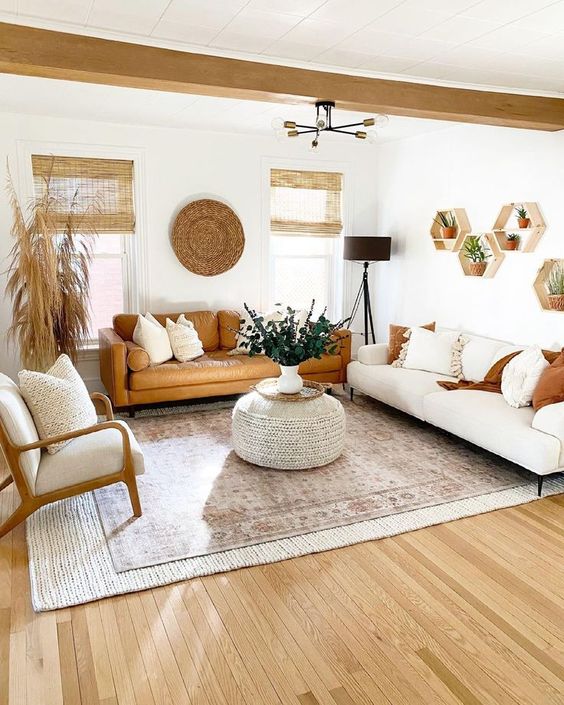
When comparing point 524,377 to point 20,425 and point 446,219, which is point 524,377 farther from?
point 20,425

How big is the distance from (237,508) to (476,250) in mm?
3242

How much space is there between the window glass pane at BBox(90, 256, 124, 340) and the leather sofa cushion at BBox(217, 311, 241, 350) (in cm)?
99

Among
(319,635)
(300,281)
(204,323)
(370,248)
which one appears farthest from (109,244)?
(319,635)

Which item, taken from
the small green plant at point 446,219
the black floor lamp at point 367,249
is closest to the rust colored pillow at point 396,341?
the black floor lamp at point 367,249

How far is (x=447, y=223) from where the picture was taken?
19.0 feet

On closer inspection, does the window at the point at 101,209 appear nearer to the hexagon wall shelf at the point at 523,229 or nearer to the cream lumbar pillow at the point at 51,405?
the cream lumbar pillow at the point at 51,405

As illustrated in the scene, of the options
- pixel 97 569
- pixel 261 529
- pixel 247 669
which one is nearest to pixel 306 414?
pixel 261 529

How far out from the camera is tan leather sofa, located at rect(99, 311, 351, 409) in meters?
5.07

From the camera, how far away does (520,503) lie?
3607 millimetres

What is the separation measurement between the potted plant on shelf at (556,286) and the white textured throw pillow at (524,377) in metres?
0.51

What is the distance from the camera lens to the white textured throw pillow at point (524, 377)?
13.5 ft

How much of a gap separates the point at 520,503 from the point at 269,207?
3982 mm

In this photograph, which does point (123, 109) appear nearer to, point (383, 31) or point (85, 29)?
point (85, 29)

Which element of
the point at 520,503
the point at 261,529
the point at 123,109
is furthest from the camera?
the point at 123,109
